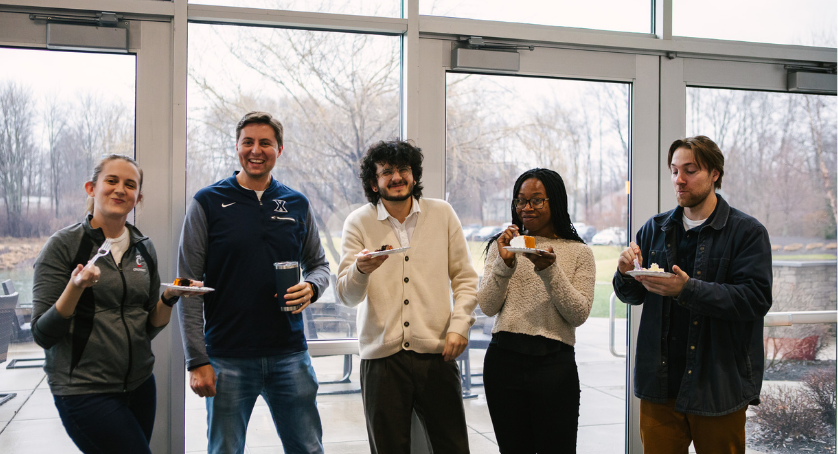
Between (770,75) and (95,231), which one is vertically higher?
(770,75)

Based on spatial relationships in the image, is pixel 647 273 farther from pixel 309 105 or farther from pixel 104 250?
pixel 104 250

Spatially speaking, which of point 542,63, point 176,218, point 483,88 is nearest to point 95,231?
point 176,218

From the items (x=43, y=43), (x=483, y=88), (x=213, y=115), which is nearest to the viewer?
(x=43, y=43)

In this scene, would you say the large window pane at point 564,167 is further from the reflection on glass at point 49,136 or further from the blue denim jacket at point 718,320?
the reflection on glass at point 49,136

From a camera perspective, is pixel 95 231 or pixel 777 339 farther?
pixel 777 339

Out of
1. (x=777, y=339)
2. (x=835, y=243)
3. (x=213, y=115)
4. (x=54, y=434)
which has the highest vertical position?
(x=213, y=115)

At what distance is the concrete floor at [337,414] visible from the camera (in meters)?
2.56

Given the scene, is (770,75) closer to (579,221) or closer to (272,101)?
(579,221)

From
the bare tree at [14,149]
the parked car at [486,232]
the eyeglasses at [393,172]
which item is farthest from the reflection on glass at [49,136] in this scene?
the parked car at [486,232]

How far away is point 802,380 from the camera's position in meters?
3.37

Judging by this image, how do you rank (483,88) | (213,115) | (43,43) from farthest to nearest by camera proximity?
(483,88) < (213,115) < (43,43)

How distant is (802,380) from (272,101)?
124 inches

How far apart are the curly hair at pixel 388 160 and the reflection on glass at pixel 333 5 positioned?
820 mm

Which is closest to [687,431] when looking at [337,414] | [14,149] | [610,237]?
[610,237]
